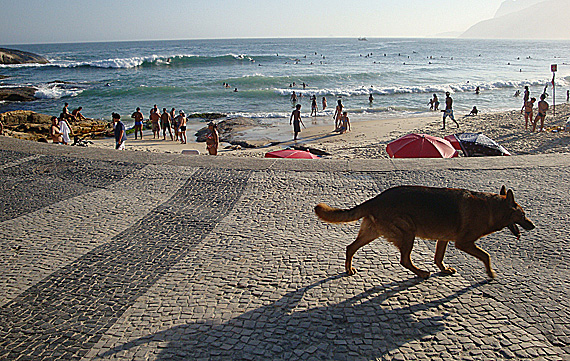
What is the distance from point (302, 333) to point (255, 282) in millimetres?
974

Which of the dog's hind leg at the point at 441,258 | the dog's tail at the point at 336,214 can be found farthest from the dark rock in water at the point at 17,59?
the dog's hind leg at the point at 441,258

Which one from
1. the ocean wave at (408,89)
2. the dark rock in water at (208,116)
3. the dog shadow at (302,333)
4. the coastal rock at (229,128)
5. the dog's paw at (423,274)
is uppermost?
the ocean wave at (408,89)

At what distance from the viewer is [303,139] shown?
20141mm

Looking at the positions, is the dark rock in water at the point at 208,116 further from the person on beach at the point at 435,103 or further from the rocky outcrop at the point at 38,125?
the person on beach at the point at 435,103

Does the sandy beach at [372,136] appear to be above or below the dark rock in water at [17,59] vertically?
below

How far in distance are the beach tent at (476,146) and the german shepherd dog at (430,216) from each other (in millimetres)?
7812

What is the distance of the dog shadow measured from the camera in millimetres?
3186

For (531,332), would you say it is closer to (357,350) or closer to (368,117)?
(357,350)

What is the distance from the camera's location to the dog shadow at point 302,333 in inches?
125

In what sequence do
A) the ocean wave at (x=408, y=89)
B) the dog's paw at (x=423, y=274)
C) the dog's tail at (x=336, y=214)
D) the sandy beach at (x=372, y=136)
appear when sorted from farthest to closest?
the ocean wave at (x=408, y=89) → the sandy beach at (x=372, y=136) → the dog's paw at (x=423, y=274) → the dog's tail at (x=336, y=214)

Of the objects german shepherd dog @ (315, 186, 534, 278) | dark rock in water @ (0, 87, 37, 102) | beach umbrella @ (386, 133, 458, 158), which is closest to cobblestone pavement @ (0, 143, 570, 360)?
german shepherd dog @ (315, 186, 534, 278)

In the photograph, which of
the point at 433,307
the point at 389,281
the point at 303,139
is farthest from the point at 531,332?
the point at 303,139

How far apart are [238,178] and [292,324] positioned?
4.27 m

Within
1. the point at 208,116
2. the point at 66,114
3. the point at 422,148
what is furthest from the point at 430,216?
the point at 208,116
